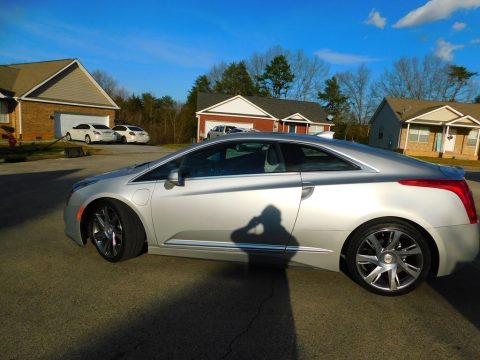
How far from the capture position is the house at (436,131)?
32219 millimetres

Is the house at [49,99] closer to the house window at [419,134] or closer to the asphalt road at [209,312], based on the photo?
the asphalt road at [209,312]

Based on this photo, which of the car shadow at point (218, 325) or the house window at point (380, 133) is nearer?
the car shadow at point (218, 325)

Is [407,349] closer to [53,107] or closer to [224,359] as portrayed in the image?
[224,359]

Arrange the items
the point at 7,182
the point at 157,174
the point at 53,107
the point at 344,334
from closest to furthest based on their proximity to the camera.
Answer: the point at 344,334
the point at 157,174
the point at 7,182
the point at 53,107

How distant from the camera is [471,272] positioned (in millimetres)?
4055

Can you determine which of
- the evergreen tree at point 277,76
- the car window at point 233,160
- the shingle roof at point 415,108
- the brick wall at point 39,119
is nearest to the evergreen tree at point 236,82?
the evergreen tree at point 277,76

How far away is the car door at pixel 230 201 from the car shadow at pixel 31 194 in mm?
3241

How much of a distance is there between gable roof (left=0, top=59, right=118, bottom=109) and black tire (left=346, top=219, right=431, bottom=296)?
94.7 feet

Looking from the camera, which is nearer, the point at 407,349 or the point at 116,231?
A: the point at 407,349

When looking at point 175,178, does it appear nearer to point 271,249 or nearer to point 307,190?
point 271,249

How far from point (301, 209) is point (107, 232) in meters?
2.22

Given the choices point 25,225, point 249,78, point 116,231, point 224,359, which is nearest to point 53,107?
point 25,225

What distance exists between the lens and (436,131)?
3356 centimetres

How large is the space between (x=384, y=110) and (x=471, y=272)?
3881 centimetres
